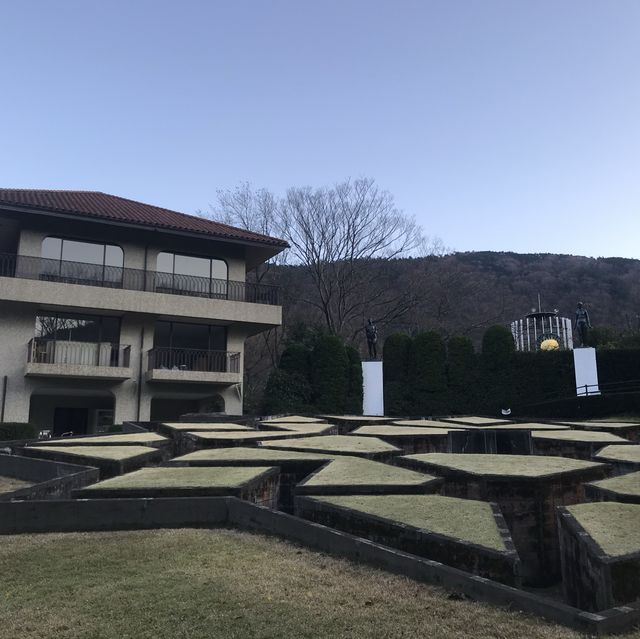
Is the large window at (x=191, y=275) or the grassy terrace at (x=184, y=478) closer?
the grassy terrace at (x=184, y=478)

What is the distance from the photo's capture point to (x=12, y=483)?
10594mm

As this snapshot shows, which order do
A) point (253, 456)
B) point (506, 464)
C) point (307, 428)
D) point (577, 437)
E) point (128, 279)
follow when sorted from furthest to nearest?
point (128, 279), point (307, 428), point (577, 437), point (253, 456), point (506, 464)

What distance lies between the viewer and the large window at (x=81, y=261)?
926 inches

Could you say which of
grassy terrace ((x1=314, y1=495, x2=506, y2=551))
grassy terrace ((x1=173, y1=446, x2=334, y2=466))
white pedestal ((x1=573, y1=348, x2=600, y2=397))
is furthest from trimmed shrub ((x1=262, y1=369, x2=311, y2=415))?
grassy terrace ((x1=314, y1=495, x2=506, y2=551))

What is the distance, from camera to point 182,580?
188 inches

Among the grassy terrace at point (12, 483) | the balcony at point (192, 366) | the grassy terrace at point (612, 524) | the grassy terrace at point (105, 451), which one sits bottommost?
the grassy terrace at point (12, 483)

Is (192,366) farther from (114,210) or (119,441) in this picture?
(119,441)

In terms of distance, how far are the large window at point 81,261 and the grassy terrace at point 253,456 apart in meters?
15.6

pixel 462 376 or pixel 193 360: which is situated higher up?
pixel 193 360

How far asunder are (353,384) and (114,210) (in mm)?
13157

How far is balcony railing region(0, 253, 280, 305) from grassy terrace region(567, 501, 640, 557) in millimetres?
21200

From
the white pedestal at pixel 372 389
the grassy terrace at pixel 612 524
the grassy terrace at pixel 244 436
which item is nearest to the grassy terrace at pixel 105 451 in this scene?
the grassy terrace at pixel 244 436

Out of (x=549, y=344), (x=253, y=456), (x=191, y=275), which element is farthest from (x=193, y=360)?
(x=549, y=344)

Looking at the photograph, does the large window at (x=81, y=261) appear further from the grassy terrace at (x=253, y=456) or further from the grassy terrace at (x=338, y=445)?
the grassy terrace at (x=253, y=456)
